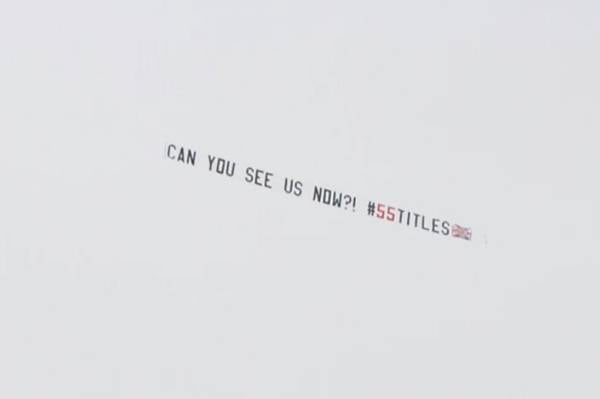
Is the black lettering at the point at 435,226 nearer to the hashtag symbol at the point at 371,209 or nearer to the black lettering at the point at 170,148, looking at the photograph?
the hashtag symbol at the point at 371,209

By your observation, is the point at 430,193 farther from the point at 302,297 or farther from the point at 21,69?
the point at 21,69

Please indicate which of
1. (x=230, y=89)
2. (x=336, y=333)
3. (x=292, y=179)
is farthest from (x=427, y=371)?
(x=230, y=89)

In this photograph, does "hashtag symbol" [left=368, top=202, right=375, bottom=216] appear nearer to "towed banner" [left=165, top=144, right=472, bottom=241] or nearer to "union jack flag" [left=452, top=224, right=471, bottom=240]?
"towed banner" [left=165, top=144, right=472, bottom=241]

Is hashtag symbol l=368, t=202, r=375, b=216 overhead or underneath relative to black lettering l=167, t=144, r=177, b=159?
overhead

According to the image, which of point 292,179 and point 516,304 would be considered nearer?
point 292,179

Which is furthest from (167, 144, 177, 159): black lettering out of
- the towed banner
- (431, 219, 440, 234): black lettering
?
(431, 219, 440, 234): black lettering

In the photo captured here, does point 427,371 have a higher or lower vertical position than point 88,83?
lower

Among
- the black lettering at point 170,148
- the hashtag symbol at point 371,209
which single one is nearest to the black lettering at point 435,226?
the hashtag symbol at point 371,209

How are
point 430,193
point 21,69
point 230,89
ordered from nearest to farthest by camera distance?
point 21,69 < point 230,89 < point 430,193
